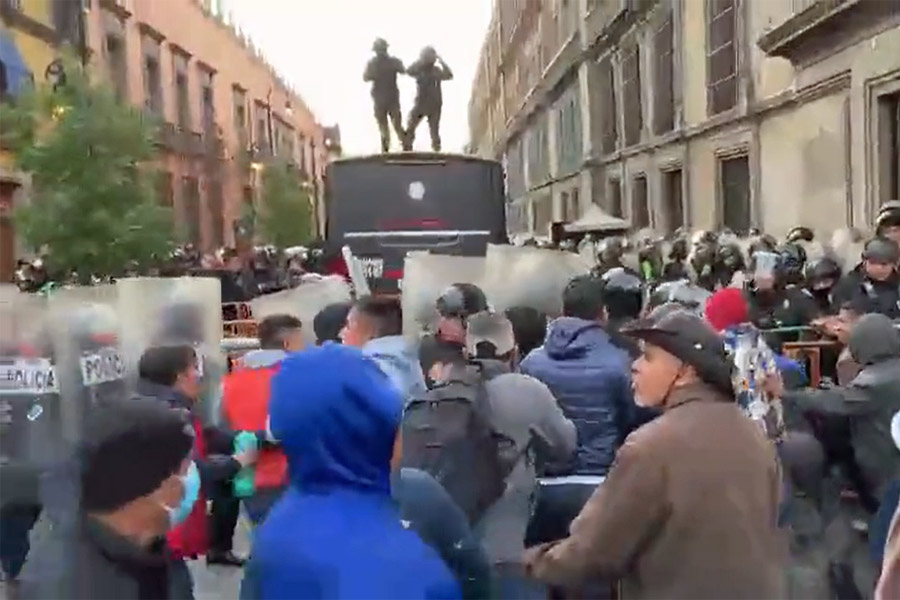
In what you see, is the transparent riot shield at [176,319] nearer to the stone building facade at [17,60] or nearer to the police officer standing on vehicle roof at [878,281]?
the police officer standing on vehicle roof at [878,281]

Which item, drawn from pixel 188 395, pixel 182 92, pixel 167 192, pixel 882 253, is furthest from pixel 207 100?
pixel 188 395

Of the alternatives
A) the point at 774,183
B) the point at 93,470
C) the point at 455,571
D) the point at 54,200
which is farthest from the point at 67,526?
A: the point at 54,200

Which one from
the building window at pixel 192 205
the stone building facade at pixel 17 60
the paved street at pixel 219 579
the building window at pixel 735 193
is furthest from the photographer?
the building window at pixel 192 205

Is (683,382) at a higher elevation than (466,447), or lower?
higher

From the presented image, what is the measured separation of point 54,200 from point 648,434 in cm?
1792

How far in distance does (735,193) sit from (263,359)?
49.2ft

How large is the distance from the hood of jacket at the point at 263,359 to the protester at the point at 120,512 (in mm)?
2549

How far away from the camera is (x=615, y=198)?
94.8 feet

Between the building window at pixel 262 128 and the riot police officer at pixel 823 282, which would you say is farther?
the building window at pixel 262 128

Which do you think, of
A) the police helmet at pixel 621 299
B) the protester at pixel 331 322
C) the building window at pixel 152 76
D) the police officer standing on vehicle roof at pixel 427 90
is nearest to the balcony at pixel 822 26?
the police officer standing on vehicle roof at pixel 427 90

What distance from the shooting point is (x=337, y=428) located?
8.32 feet

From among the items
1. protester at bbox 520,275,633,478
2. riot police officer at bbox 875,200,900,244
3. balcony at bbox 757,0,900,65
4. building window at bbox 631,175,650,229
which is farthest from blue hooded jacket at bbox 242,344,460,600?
building window at bbox 631,175,650,229

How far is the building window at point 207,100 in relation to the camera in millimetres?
35900

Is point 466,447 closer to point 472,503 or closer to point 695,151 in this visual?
point 472,503
